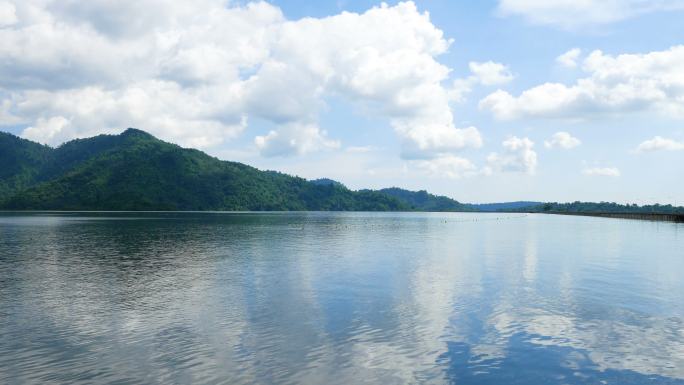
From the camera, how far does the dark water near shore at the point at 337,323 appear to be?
1989 centimetres

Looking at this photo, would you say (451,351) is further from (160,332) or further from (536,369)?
(160,332)

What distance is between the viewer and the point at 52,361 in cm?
2066

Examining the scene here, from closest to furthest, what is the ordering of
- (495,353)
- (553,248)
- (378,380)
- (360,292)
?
1. (378,380)
2. (495,353)
3. (360,292)
4. (553,248)

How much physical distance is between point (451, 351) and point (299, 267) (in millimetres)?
30983

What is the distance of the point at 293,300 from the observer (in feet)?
113

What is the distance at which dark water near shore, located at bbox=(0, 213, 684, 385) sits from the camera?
19.9 meters

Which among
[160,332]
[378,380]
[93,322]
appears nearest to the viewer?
[378,380]

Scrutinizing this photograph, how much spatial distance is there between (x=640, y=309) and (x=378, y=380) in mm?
22753

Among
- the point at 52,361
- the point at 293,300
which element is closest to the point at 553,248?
the point at 293,300

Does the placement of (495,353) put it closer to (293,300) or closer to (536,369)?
(536,369)

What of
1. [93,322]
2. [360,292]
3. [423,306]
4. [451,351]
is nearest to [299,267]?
[360,292]

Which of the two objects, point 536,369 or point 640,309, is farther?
point 640,309

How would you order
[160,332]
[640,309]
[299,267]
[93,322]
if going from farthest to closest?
[299,267] → [640,309] → [93,322] → [160,332]

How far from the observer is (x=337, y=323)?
27.9 meters
